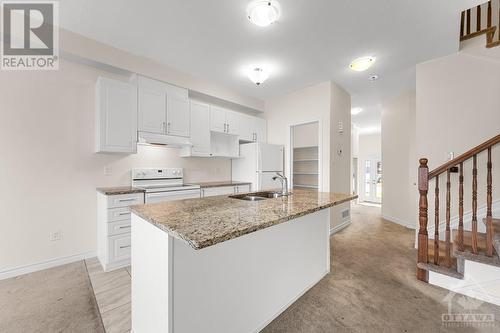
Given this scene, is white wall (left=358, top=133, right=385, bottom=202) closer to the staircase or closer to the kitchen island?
the staircase

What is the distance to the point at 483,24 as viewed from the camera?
2.67 metres

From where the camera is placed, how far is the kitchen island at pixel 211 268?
1029 millimetres

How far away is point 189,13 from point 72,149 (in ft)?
7.29

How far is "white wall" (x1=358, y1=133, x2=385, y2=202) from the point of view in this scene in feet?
25.7

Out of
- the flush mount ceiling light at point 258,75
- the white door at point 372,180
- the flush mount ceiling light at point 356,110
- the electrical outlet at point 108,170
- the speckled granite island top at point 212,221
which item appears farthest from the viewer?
the white door at point 372,180

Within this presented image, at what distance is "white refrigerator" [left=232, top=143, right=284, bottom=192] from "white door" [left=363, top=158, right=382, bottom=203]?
525cm

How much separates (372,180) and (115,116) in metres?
8.35

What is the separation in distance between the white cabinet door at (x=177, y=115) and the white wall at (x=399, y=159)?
172 inches

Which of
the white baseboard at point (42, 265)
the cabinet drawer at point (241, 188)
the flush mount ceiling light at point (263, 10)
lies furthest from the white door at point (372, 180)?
the white baseboard at point (42, 265)

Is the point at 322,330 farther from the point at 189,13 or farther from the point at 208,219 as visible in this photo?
the point at 189,13

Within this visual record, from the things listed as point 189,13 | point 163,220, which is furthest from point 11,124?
point 163,220

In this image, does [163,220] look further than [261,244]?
No

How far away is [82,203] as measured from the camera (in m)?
2.71

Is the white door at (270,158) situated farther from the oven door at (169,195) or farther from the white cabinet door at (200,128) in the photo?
the oven door at (169,195)
